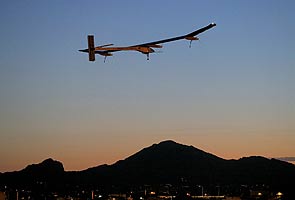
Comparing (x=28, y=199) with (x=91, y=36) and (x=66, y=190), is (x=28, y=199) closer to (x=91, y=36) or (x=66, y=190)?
(x=66, y=190)

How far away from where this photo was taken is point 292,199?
88.9 metres

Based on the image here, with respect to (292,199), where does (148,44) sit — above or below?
above

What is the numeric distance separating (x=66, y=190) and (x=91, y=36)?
427 feet

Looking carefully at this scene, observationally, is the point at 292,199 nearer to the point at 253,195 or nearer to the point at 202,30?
the point at 253,195

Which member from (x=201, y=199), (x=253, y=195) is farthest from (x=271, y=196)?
(x=201, y=199)

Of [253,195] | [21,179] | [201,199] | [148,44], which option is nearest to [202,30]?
[148,44]

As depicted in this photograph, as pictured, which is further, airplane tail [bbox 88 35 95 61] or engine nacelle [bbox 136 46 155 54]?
engine nacelle [bbox 136 46 155 54]

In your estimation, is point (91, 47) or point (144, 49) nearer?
point (91, 47)

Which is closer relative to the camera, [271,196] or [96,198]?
[271,196]

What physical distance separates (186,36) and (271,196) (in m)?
80.9

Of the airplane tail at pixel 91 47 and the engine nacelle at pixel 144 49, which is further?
the engine nacelle at pixel 144 49

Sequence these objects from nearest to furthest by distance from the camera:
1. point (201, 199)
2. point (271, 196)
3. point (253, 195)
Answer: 1. point (271, 196)
2. point (253, 195)
3. point (201, 199)

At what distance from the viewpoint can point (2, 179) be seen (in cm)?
15338

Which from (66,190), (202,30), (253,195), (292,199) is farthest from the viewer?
(66,190)
